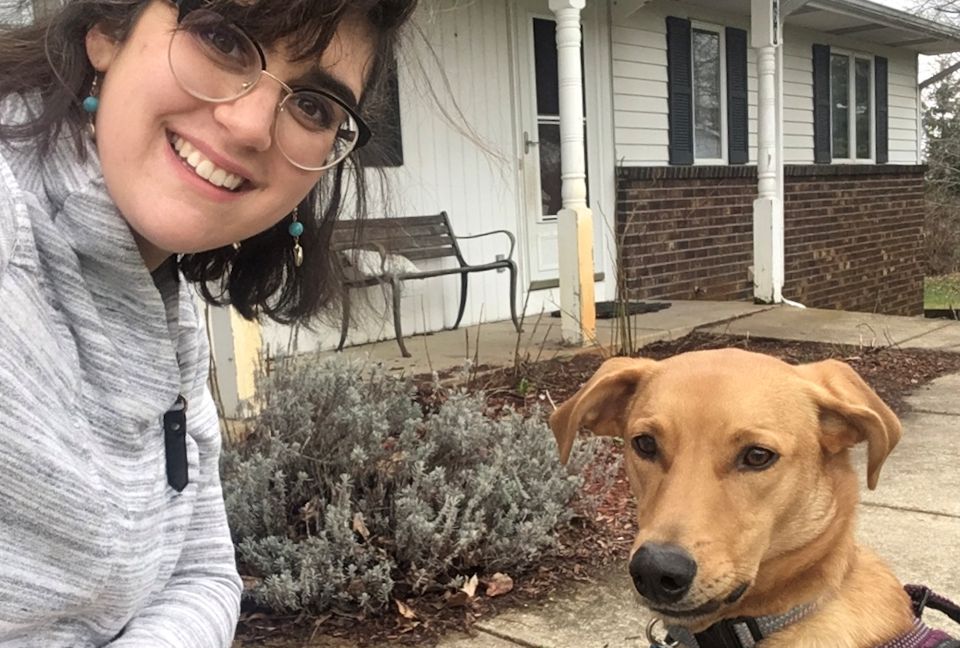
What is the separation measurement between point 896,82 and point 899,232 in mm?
2589

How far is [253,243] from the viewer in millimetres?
1931

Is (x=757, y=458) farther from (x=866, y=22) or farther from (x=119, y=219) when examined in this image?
(x=866, y=22)

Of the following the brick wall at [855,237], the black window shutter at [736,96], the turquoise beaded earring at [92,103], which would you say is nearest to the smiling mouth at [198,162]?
the turquoise beaded earring at [92,103]

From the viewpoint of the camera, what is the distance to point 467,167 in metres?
8.98

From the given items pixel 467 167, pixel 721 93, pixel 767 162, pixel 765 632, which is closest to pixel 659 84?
pixel 721 93

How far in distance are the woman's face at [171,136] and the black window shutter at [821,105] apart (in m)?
13.3

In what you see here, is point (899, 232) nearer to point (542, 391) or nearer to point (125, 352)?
point (542, 391)

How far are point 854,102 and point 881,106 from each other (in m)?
0.95

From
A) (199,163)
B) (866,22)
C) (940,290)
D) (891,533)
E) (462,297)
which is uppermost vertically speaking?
(866,22)

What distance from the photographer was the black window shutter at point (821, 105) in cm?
1353

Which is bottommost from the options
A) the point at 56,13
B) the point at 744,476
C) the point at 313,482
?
the point at 313,482

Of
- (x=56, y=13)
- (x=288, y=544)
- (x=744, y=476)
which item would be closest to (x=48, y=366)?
(x=56, y=13)

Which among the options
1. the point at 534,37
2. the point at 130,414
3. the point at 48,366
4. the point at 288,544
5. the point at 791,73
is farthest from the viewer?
the point at 791,73

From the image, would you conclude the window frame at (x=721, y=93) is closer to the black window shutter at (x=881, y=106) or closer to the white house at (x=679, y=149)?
the white house at (x=679, y=149)
